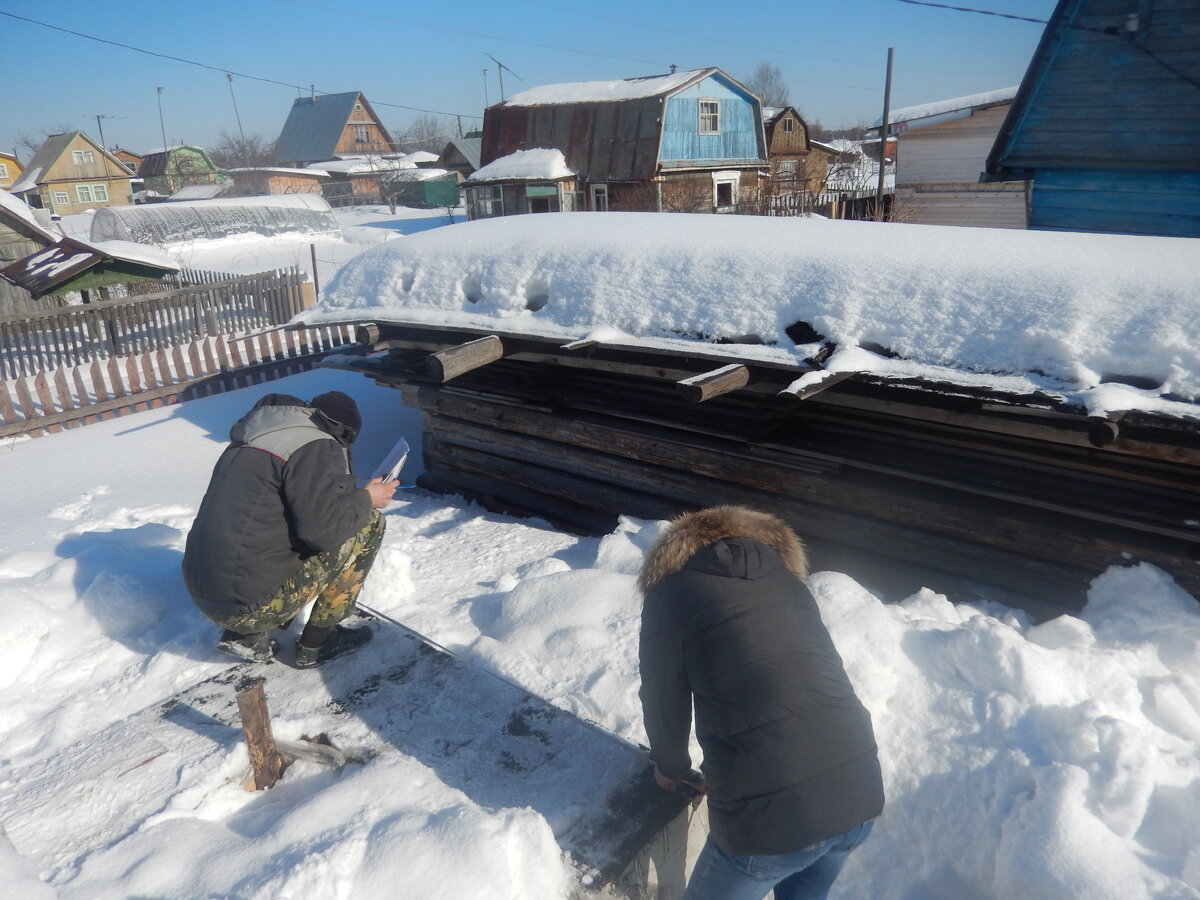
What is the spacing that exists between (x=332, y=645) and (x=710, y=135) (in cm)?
2589

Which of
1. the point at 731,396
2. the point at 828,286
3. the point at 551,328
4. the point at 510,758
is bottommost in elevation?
the point at 510,758

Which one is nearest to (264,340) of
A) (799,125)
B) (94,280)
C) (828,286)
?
(94,280)

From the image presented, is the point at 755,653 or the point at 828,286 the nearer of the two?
the point at 755,653

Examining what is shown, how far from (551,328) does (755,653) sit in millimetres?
3314

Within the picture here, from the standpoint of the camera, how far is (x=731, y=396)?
4.63 m

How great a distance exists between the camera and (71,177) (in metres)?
49.6

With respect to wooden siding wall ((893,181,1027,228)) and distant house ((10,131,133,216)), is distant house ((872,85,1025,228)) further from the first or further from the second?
distant house ((10,131,133,216))

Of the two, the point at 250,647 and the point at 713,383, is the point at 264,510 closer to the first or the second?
the point at 250,647

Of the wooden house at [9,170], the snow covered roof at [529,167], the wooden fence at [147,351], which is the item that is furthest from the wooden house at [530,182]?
the wooden house at [9,170]

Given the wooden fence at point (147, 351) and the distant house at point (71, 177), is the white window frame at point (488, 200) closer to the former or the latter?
the wooden fence at point (147, 351)

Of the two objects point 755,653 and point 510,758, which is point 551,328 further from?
point 755,653

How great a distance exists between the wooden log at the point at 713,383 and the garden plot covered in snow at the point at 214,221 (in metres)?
30.0

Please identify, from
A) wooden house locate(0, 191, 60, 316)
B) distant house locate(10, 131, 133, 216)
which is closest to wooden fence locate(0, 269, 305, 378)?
wooden house locate(0, 191, 60, 316)

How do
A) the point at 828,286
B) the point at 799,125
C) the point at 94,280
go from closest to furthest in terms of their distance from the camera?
the point at 828,286 → the point at 94,280 → the point at 799,125
